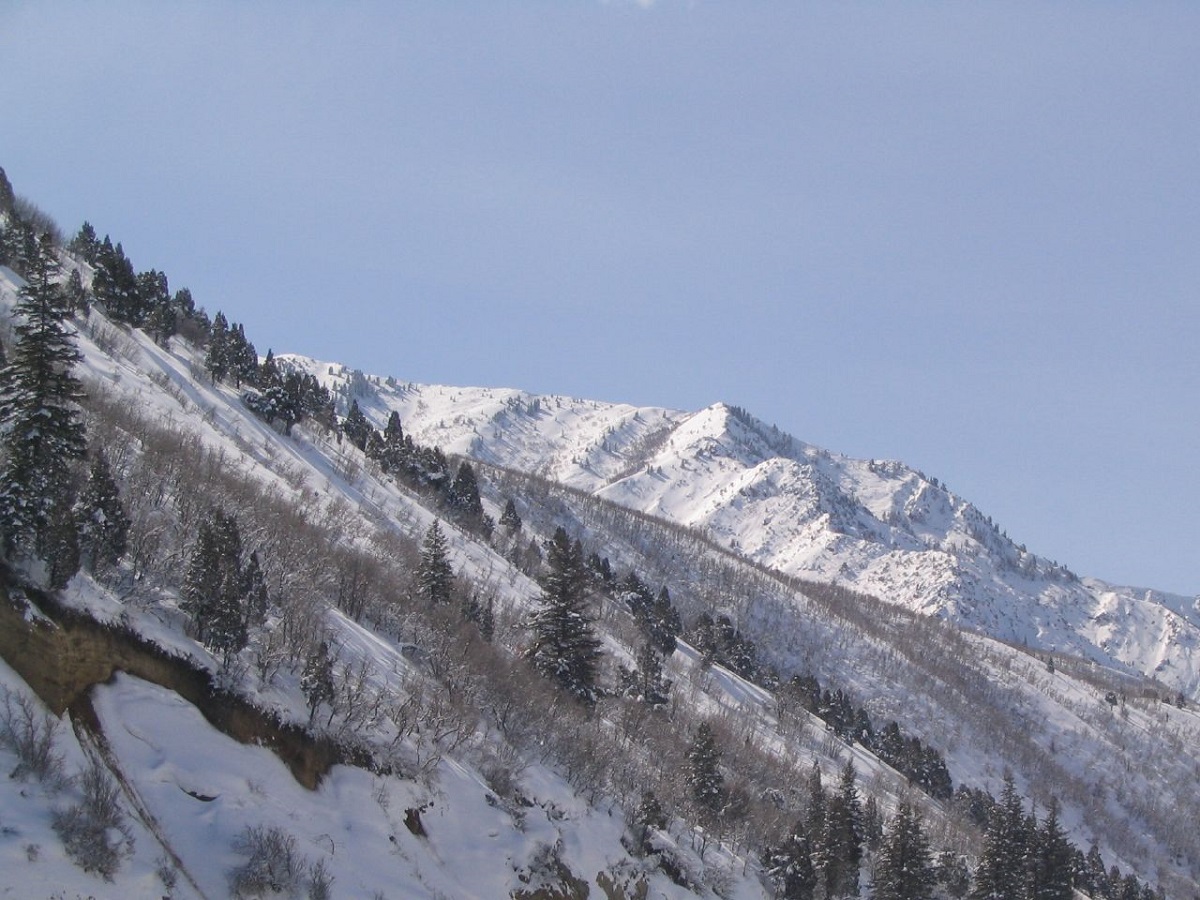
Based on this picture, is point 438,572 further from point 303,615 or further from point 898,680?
point 898,680

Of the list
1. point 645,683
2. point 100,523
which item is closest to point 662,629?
point 645,683

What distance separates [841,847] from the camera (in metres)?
57.3

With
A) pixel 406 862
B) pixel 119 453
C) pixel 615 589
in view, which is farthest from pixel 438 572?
pixel 615 589

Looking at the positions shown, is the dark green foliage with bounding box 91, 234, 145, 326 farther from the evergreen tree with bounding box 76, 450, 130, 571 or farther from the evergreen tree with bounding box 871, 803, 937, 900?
the evergreen tree with bounding box 871, 803, 937, 900

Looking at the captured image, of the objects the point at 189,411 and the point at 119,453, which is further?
the point at 189,411

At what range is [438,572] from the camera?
55.6 meters

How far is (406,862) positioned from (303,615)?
37.8 feet

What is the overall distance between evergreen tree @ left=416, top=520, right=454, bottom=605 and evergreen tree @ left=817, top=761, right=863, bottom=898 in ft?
93.6

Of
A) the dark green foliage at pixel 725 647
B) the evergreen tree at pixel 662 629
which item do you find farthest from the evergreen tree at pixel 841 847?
the dark green foliage at pixel 725 647

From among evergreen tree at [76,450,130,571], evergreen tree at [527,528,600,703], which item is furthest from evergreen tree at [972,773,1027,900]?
evergreen tree at [76,450,130,571]

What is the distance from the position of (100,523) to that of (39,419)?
3.42 metres

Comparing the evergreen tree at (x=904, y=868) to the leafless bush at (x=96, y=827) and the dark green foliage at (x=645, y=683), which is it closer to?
the dark green foliage at (x=645, y=683)

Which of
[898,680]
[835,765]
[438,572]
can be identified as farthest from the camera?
[898,680]

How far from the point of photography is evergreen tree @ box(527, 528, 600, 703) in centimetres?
4672
